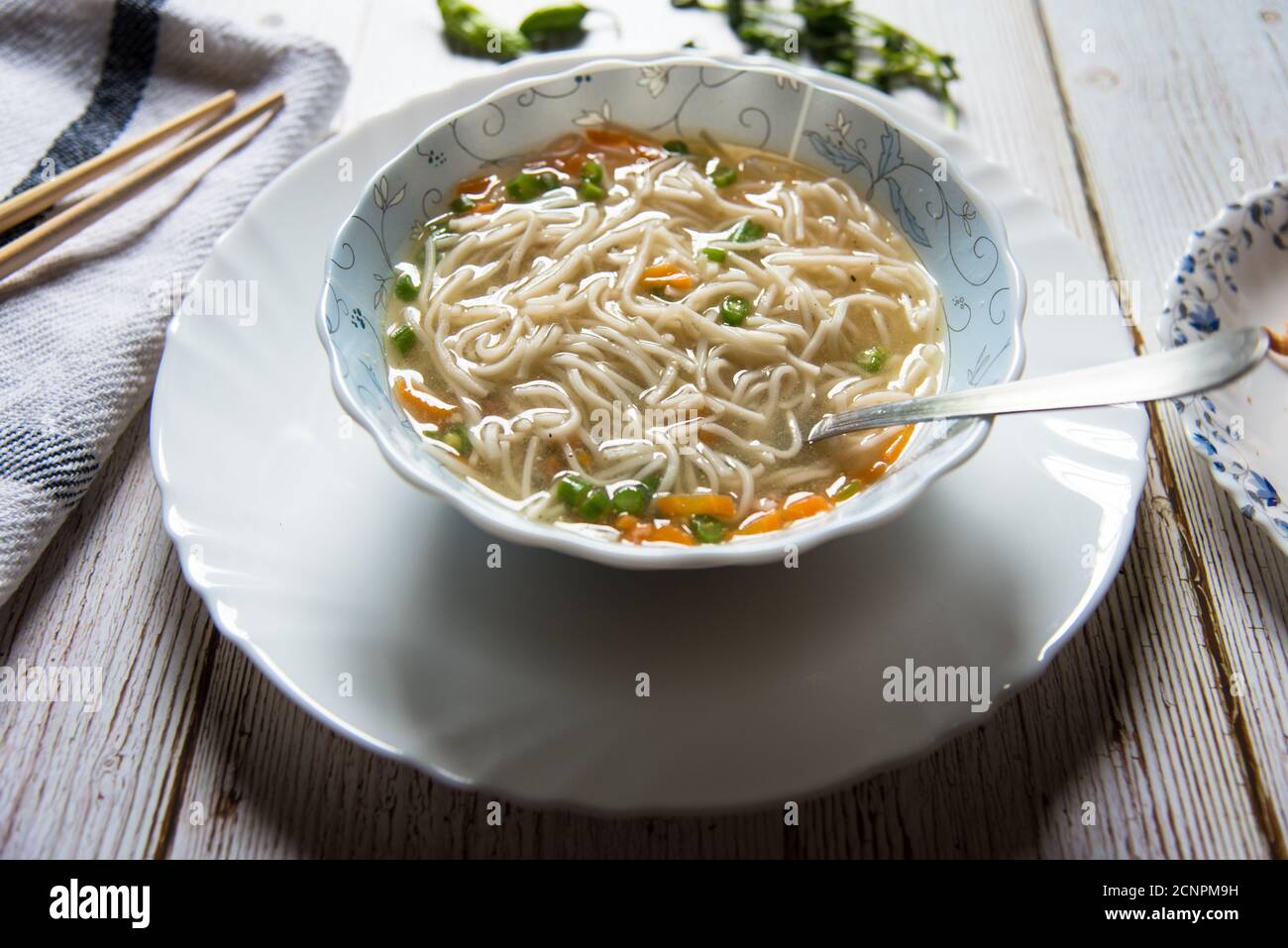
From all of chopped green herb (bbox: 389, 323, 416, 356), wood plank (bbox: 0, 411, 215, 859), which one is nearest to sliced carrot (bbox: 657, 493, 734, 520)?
chopped green herb (bbox: 389, 323, 416, 356)

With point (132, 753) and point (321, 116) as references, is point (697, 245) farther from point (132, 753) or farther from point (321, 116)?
point (132, 753)

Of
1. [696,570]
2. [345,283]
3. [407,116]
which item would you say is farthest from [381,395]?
[407,116]

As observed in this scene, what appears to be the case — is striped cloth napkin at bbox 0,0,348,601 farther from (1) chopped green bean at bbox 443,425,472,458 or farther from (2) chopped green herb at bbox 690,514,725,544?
(2) chopped green herb at bbox 690,514,725,544

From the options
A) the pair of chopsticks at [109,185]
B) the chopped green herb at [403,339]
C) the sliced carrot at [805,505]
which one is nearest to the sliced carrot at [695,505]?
the sliced carrot at [805,505]

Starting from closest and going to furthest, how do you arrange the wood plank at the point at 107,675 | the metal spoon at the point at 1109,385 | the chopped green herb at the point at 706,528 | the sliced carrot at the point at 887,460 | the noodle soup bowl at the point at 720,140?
the metal spoon at the point at 1109,385 < the noodle soup bowl at the point at 720,140 < the wood plank at the point at 107,675 < the chopped green herb at the point at 706,528 < the sliced carrot at the point at 887,460

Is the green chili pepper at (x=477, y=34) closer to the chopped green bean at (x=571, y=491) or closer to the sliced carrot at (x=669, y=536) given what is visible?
the chopped green bean at (x=571, y=491)

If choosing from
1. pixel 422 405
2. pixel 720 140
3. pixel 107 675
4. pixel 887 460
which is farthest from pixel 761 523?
pixel 107 675
